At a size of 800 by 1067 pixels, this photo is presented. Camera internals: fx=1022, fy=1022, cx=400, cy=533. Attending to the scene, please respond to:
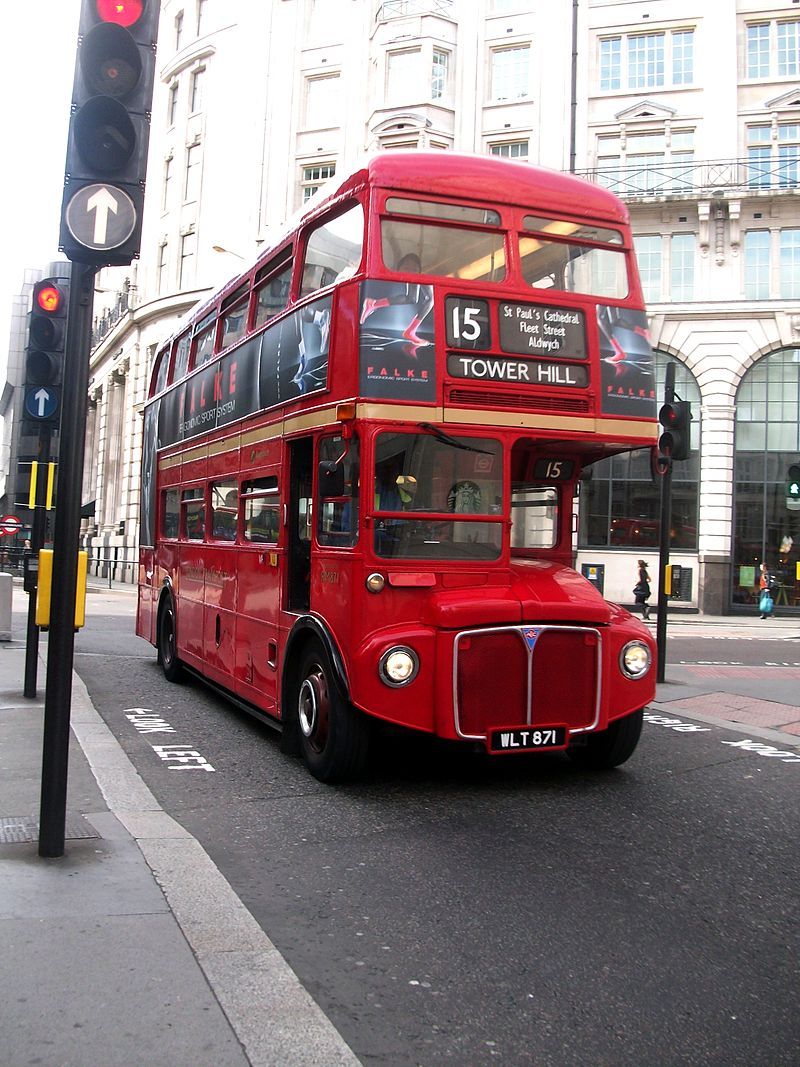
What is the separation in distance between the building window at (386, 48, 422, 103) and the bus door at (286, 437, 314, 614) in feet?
102

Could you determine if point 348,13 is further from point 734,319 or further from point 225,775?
point 225,775

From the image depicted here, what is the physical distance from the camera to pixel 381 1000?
11.3 ft

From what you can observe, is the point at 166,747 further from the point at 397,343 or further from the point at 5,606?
the point at 5,606

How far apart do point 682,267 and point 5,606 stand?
25032 mm

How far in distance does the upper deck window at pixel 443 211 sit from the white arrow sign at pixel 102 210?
2.64m

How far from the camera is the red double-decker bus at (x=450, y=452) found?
6.36m

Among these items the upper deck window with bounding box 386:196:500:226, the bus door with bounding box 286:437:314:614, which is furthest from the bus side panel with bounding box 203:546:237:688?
the upper deck window with bounding box 386:196:500:226

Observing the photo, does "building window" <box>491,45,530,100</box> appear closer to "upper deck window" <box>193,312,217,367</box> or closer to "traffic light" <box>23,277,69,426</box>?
"upper deck window" <box>193,312,217,367</box>

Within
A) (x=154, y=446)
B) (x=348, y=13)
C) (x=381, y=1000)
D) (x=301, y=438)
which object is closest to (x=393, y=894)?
(x=381, y=1000)

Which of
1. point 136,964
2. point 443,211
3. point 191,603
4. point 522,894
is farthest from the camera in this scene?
point 191,603

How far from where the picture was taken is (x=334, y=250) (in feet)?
23.5

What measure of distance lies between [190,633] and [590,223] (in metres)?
6.07

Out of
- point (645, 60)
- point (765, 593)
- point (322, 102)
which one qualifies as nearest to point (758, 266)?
point (645, 60)

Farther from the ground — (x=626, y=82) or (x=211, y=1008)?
(x=626, y=82)
